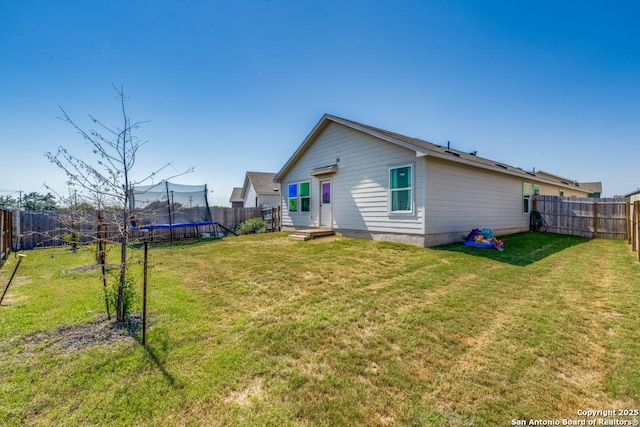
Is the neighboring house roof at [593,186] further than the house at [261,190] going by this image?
Yes

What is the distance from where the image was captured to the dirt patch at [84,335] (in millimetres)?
2803

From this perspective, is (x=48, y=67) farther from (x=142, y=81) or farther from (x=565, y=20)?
(x=565, y=20)

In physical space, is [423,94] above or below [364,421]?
above

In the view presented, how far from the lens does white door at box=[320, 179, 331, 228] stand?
35.2 feet

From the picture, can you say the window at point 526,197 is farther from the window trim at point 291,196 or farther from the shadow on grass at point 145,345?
the shadow on grass at point 145,345

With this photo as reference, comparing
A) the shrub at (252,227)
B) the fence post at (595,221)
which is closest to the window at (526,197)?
the fence post at (595,221)

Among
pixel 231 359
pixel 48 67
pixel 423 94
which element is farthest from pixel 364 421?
pixel 423 94

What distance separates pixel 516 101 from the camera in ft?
38.5

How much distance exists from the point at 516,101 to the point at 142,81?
556 inches

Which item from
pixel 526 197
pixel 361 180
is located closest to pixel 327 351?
pixel 361 180

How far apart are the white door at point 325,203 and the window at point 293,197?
1714 millimetres

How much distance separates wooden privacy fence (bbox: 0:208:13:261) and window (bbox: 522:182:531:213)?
19665 mm

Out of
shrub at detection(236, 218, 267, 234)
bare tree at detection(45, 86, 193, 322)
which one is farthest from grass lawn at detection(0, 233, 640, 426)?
shrub at detection(236, 218, 267, 234)

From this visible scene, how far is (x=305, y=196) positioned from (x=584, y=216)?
12526mm
